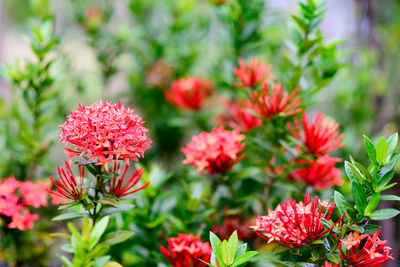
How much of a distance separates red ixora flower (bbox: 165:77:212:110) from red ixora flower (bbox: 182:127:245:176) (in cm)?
58

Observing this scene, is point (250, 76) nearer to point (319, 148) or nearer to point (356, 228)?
point (319, 148)

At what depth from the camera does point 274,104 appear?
99 centimetres

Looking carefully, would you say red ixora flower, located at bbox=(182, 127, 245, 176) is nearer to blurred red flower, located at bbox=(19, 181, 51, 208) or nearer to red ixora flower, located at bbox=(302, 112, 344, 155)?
red ixora flower, located at bbox=(302, 112, 344, 155)

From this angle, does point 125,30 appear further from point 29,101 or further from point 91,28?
point 29,101

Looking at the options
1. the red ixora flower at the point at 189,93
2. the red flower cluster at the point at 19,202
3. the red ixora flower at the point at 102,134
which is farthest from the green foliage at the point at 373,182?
the red ixora flower at the point at 189,93

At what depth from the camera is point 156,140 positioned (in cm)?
188

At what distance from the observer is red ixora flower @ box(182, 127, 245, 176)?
937 mm

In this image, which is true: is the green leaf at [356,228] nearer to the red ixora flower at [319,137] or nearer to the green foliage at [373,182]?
the green foliage at [373,182]

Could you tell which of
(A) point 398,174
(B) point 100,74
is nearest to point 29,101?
(B) point 100,74

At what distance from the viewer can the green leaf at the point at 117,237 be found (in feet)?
2.61

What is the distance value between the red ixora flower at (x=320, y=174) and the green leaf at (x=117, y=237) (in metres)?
0.54

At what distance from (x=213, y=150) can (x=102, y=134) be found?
323 mm

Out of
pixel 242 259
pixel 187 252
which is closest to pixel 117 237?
pixel 187 252

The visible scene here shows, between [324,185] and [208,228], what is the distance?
0.38 meters
